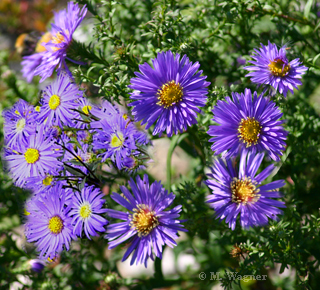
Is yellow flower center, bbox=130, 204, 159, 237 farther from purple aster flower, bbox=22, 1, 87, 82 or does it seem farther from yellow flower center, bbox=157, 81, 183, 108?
purple aster flower, bbox=22, 1, 87, 82

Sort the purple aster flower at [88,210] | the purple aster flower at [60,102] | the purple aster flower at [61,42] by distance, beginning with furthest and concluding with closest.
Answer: the purple aster flower at [61,42] < the purple aster flower at [60,102] < the purple aster flower at [88,210]

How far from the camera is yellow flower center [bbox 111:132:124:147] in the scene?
3.63 feet

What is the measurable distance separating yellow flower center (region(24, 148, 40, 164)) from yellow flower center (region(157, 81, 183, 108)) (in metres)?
0.45

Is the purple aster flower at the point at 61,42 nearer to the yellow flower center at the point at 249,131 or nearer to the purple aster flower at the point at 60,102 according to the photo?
the purple aster flower at the point at 60,102

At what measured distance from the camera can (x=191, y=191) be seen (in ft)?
4.39

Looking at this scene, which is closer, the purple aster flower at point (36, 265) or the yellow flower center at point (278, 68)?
the yellow flower center at point (278, 68)

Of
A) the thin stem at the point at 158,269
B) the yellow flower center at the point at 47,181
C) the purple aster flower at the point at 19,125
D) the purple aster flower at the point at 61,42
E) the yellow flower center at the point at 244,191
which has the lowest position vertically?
the thin stem at the point at 158,269

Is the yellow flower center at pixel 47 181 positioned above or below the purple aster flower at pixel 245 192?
above

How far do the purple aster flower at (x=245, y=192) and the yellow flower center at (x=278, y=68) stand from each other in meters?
0.29

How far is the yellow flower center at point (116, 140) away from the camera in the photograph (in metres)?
1.11

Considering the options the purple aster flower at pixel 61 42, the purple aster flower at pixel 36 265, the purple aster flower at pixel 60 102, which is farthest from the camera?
the purple aster flower at pixel 36 265

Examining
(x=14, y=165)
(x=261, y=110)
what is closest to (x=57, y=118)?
(x=14, y=165)

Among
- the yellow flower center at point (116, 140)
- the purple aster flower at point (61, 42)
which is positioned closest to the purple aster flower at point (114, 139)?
the yellow flower center at point (116, 140)

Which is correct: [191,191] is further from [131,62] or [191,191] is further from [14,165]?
[14,165]
